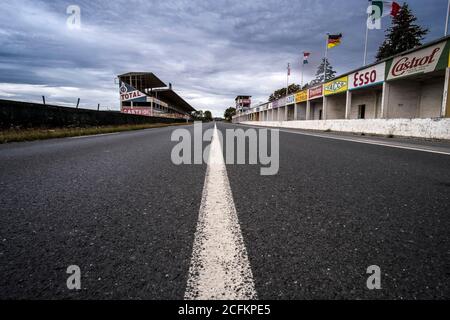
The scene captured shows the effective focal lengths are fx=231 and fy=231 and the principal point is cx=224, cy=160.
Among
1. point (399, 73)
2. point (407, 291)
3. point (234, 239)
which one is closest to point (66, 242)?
point (234, 239)

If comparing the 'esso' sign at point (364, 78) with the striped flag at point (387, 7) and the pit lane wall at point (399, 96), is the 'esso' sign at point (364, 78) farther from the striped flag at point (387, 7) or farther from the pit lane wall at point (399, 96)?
the striped flag at point (387, 7)

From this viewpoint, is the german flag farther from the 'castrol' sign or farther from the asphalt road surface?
the asphalt road surface

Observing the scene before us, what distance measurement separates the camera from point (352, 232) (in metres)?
1.39

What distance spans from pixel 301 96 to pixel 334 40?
759 centimetres

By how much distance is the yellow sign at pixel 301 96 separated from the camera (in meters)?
31.1

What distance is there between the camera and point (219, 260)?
108 cm

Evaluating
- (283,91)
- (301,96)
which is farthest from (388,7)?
(283,91)

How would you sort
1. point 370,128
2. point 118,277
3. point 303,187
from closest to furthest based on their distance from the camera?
point 118,277, point 303,187, point 370,128

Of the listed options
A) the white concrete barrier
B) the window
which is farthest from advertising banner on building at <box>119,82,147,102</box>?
the white concrete barrier

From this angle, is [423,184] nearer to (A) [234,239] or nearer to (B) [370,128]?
(A) [234,239]

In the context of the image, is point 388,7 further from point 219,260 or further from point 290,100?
point 219,260

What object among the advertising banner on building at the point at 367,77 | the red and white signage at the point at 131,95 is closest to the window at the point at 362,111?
the advertising banner on building at the point at 367,77

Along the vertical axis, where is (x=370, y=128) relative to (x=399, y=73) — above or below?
below
